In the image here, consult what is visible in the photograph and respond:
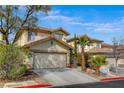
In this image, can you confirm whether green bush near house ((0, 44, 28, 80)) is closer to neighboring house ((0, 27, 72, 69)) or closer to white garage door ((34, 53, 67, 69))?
neighboring house ((0, 27, 72, 69))

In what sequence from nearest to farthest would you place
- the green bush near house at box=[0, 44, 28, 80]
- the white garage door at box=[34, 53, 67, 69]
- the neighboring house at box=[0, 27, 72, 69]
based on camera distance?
the green bush near house at box=[0, 44, 28, 80], the neighboring house at box=[0, 27, 72, 69], the white garage door at box=[34, 53, 67, 69]

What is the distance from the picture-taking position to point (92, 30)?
3284 cm

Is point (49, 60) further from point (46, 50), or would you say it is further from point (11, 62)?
point (11, 62)

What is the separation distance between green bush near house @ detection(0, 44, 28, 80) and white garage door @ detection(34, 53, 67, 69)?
6600mm

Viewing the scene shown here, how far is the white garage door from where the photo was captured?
931 inches

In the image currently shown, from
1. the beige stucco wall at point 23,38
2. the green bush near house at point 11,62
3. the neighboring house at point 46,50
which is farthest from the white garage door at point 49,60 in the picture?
the green bush near house at point 11,62

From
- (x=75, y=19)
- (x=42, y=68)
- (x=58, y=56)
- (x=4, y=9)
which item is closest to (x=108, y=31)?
(x=75, y=19)

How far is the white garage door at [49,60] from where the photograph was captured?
2364 cm

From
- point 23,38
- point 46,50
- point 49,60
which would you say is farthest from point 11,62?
point 23,38

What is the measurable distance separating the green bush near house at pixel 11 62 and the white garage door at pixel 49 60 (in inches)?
260

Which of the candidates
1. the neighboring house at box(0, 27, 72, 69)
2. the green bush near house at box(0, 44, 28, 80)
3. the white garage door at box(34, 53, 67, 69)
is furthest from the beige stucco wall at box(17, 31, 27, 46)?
the green bush near house at box(0, 44, 28, 80)

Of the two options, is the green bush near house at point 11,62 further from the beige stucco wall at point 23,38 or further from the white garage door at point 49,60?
the beige stucco wall at point 23,38
